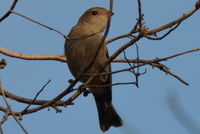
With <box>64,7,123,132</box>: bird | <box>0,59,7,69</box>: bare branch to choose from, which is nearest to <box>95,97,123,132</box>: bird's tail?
<box>64,7,123,132</box>: bird

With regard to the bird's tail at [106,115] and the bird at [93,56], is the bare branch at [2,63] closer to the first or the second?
the bird at [93,56]

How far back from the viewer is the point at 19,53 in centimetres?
594

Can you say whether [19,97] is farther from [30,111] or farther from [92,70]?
[92,70]

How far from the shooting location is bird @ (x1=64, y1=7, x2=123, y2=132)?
635 centimetres

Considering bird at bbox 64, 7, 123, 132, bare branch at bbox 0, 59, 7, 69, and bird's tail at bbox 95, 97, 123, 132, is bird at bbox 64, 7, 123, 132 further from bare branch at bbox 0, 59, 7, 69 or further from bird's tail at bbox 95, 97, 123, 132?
bare branch at bbox 0, 59, 7, 69

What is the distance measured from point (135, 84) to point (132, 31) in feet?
1.90

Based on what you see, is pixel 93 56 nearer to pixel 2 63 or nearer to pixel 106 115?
pixel 106 115

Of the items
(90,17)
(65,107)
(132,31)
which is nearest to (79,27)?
(90,17)

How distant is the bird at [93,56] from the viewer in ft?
20.8

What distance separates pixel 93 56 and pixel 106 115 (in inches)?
54.3

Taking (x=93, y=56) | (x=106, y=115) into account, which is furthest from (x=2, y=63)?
(x=106, y=115)

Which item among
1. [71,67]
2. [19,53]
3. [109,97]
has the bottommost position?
[109,97]

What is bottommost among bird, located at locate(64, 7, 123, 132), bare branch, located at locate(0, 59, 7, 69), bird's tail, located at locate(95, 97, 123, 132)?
bird's tail, located at locate(95, 97, 123, 132)

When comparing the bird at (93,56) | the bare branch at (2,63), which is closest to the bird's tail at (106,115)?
the bird at (93,56)
